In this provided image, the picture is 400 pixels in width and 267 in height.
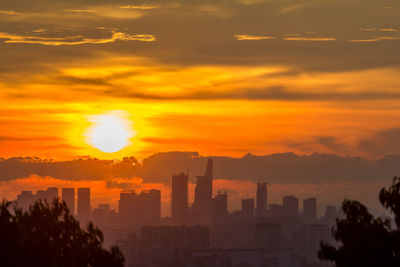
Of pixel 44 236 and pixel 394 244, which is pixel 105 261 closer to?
pixel 44 236

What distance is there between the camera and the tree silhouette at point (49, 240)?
5294 centimetres

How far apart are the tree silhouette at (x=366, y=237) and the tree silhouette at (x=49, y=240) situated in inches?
532

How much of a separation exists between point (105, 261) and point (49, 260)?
358 centimetres

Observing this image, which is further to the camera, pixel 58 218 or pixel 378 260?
pixel 58 218

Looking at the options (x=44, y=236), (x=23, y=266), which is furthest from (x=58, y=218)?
(x=23, y=266)

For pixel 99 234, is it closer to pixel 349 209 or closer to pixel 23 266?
pixel 23 266

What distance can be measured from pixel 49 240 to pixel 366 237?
1898 centimetres

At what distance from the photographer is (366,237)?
2092 inches

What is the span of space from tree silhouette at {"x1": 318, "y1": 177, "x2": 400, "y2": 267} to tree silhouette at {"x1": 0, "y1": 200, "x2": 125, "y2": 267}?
532 inches

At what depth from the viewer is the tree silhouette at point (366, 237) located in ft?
170

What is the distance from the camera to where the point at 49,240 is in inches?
2195

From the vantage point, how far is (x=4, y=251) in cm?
5209

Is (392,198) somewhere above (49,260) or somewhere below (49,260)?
above

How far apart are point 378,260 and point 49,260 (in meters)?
19.2
